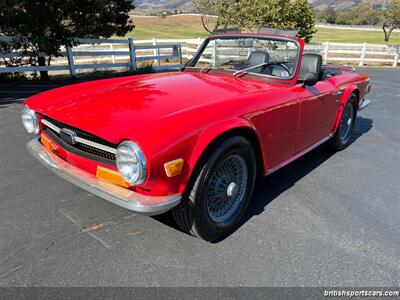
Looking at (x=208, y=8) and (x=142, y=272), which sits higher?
A: (x=208, y=8)

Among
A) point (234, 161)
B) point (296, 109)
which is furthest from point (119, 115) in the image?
point (296, 109)

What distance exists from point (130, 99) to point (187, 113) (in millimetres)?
652

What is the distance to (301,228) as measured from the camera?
2.95 meters

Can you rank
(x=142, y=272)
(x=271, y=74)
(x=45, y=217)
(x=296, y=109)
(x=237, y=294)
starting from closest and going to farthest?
1. (x=237, y=294)
2. (x=142, y=272)
3. (x=45, y=217)
4. (x=296, y=109)
5. (x=271, y=74)

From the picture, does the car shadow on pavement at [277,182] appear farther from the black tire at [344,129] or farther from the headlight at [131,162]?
the headlight at [131,162]

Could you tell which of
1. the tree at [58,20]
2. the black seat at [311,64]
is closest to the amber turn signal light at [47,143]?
the black seat at [311,64]

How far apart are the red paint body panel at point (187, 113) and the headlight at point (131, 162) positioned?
44 mm

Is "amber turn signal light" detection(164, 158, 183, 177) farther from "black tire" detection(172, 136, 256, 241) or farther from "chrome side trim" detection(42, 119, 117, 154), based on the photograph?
"chrome side trim" detection(42, 119, 117, 154)

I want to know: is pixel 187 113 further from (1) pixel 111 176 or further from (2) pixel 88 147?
(2) pixel 88 147

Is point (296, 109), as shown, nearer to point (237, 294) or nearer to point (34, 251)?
point (237, 294)

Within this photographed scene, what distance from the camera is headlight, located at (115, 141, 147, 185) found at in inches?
83.2

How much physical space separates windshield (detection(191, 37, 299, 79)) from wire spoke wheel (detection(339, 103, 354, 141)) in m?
1.57

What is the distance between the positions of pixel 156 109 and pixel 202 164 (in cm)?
53

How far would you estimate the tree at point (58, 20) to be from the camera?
977cm
